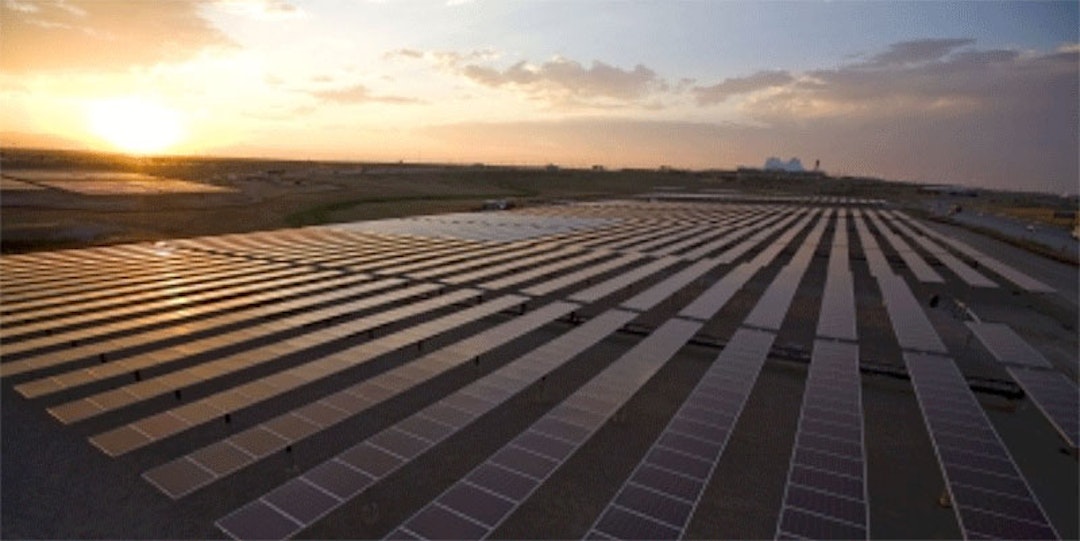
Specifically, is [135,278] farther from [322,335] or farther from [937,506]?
[937,506]

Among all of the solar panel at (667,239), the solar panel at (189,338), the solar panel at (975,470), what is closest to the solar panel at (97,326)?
the solar panel at (189,338)

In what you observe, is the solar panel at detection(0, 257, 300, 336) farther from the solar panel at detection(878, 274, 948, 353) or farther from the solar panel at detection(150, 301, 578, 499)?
the solar panel at detection(878, 274, 948, 353)

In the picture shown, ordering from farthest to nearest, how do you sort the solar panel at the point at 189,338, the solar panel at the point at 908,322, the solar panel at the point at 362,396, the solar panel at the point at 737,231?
the solar panel at the point at 737,231 < the solar panel at the point at 908,322 < the solar panel at the point at 189,338 < the solar panel at the point at 362,396

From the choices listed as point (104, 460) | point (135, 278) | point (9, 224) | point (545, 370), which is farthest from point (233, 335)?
point (9, 224)

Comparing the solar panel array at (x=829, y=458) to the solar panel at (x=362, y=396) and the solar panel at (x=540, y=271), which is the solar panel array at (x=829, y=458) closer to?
the solar panel at (x=362, y=396)

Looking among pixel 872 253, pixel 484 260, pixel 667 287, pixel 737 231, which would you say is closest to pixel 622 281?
pixel 667 287
